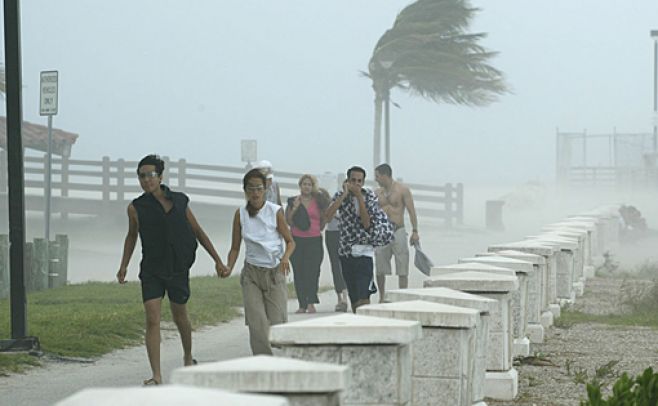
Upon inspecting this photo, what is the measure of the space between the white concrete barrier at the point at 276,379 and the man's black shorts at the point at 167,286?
18.6 feet

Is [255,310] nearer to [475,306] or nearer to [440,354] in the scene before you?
[475,306]

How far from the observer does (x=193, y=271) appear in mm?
31500

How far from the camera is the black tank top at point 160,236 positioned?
1051cm

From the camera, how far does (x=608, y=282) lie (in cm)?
2442

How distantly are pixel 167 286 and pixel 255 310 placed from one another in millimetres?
615

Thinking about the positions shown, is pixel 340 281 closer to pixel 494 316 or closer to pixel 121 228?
pixel 494 316

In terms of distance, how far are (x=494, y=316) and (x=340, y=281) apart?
7.40 meters

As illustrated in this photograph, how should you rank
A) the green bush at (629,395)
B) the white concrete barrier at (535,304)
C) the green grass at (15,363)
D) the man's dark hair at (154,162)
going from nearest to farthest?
the green bush at (629,395), the man's dark hair at (154,162), the green grass at (15,363), the white concrete barrier at (535,304)

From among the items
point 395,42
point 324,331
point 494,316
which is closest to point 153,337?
point 494,316

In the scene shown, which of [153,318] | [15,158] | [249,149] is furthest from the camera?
[249,149]

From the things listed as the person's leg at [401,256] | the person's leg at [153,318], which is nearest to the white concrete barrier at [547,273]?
the person's leg at [401,256]

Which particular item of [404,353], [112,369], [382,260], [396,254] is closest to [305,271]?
[382,260]

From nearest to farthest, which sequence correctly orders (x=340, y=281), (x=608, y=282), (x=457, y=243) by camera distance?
(x=340, y=281) → (x=608, y=282) → (x=457, y=243)

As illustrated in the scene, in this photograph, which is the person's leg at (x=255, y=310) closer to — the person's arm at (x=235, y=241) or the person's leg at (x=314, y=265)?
the person's arm at (x=235, y=241)
